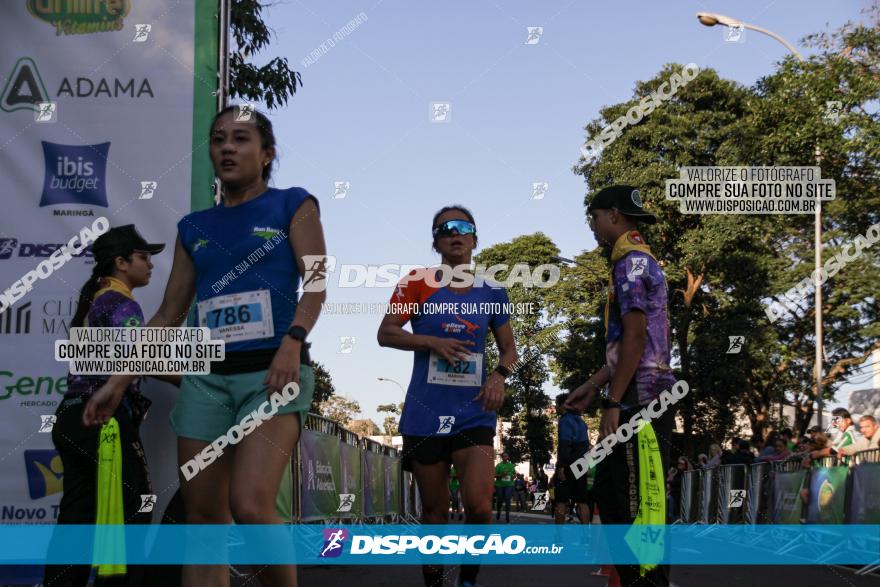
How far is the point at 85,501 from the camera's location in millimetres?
5508

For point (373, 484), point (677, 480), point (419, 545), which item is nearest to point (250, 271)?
point (419, 545)

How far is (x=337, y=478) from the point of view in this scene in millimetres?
13914

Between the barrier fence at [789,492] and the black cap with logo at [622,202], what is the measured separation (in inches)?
281

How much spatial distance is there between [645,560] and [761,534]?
1220 centimetres

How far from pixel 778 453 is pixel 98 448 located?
1409cm

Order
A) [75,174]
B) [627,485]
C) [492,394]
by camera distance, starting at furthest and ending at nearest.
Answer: [75,174], [492,394], [627,485]

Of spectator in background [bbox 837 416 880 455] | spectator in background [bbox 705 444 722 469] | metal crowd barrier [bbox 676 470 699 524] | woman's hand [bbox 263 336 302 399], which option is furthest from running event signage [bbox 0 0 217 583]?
metal crowd barrier [bbox 676 470 699 524]

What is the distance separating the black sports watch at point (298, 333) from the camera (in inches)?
173

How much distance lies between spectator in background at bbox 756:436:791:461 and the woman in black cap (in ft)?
42.6

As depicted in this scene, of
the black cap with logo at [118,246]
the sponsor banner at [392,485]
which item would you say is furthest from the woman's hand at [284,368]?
the sponsor banner at [392,485]

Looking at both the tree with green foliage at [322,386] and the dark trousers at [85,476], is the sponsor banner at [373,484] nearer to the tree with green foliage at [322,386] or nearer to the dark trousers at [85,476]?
the dark trousers at [85,476]

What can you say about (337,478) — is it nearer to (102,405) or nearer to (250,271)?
(102,405)

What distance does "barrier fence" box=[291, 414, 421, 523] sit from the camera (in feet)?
38.5

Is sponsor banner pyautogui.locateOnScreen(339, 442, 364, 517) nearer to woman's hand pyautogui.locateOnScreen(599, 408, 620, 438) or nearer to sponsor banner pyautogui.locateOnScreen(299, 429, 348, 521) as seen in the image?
sponsor banner pyautogui.locateOnScreen(299, 429, 348, 521)
